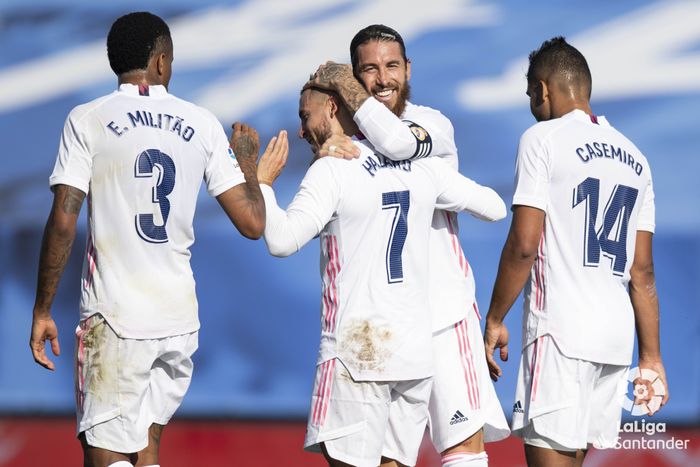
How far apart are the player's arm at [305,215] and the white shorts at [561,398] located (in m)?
1.02

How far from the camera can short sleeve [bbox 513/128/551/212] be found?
4582 mm

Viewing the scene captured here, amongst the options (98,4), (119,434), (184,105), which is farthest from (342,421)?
(98,4)

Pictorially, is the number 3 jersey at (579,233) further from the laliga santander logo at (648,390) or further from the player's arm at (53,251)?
the player's arm at (53,251)

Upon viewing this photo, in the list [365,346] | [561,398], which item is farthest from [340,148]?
[561,398]

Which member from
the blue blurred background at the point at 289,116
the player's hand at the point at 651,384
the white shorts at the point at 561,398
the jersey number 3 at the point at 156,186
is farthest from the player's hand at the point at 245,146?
the blue blurred background at the point at 289,116

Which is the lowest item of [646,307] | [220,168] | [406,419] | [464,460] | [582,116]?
[464,460]

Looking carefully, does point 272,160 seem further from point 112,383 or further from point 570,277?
point 570,277

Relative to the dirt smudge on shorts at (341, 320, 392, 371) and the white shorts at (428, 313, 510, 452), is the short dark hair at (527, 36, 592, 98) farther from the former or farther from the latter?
the dirt smudge on shorts at (341, 320, 392, 371)

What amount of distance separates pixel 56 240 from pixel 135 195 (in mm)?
303

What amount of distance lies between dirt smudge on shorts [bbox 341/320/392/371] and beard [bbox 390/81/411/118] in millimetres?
954

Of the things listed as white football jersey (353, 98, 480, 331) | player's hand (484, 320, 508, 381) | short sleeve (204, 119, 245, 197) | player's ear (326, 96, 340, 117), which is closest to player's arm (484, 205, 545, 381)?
player's hand (484, 320, 508, 381)

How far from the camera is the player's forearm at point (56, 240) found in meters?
4.29

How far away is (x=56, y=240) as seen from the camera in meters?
4.32

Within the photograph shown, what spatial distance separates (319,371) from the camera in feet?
14.2
